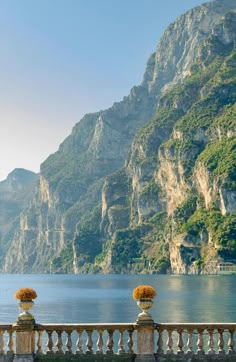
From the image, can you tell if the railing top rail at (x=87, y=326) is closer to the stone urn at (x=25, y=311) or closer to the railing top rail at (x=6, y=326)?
the stone urn at (x=25, y=311)

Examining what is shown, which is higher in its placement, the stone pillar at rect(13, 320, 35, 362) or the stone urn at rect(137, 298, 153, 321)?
the stone urn at rect(137, 298, 153, 321)

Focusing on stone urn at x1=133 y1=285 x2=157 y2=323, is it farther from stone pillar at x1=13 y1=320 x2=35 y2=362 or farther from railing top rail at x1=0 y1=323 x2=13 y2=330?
railing top rail at x1=0 y1=323 x2=13 y2=330

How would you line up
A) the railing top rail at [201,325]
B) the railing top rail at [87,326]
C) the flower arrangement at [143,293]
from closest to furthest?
the flower arrangement at [143,293] < the railing top rail at [201,325] < the railing top rail at [87,326]

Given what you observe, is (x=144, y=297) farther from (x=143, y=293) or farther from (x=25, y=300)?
(x=25, y=300)

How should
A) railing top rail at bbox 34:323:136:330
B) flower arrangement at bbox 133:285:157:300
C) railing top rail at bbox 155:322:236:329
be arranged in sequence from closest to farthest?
flower arrangement at bbox 133:285:157:300
railing top rail at bbox 155:322:236:329
railing top rail at bbox 34:323:136:330

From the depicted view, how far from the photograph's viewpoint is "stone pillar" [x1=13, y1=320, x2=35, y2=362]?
854 inches

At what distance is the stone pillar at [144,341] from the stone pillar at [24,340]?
141 inches

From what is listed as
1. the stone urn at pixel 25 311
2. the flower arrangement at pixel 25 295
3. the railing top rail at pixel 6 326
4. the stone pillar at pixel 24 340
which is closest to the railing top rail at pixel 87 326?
the stone pillar at pixel 24 340

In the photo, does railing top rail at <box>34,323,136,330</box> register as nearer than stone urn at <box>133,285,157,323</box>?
No

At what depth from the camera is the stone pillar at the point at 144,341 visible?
21.7 metres

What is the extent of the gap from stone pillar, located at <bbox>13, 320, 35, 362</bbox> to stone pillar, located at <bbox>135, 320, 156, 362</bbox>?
3.58 m

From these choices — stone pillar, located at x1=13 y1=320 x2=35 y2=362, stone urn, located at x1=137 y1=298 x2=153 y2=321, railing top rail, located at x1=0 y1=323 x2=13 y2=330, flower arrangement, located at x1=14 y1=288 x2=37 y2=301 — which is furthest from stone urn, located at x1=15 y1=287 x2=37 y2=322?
stone urn, located at x1=137 y1=298 x2=153 y2=321

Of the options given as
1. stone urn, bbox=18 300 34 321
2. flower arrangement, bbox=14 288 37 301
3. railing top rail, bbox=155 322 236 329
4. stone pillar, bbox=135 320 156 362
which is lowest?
stone pillar, bbox=135 320 156 362

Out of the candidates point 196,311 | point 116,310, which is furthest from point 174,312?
point 116,310
